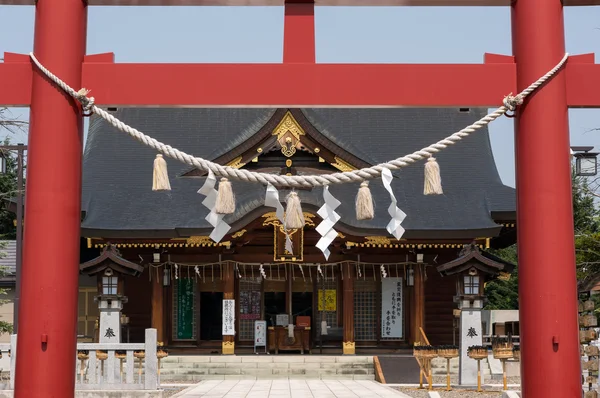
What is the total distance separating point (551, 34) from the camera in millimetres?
5992

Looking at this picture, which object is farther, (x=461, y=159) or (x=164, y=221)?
(x=461, y=159)

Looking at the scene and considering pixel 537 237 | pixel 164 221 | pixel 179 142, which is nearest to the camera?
pixel 537 237

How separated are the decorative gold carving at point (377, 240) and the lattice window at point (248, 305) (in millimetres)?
2903

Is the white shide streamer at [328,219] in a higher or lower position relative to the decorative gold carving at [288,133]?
lower

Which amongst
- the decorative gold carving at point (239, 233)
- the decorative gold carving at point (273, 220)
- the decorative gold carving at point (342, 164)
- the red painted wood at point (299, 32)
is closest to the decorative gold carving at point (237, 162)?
the decorative gold carving at point (273, 220)

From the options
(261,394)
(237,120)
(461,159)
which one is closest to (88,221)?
(237,120)

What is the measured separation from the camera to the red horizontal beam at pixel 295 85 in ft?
19.5

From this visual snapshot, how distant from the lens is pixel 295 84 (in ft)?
19.7

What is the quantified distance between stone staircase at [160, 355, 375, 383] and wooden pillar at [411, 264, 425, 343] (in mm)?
1554

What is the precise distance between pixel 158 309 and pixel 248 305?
2.15 m

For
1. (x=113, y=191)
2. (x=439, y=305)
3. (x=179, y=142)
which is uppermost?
(x=179, y=142)

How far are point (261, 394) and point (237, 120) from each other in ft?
40.5

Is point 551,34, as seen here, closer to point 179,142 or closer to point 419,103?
point 419,103

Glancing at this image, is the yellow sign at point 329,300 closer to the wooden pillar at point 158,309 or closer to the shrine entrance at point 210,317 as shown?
the shrine entrance at point 210,317
